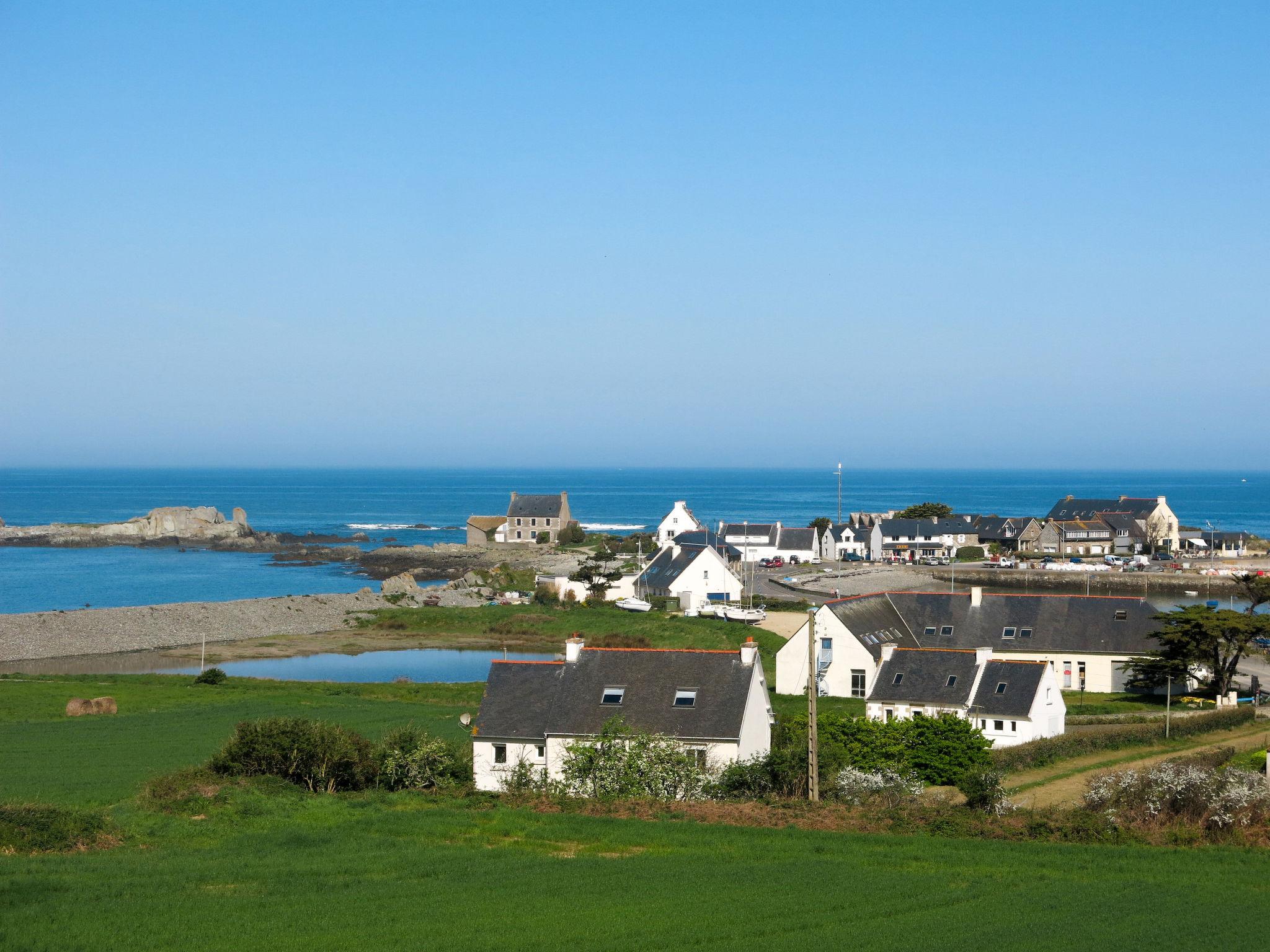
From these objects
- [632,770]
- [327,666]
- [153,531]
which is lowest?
[327,666]

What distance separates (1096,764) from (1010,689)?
3806 mm

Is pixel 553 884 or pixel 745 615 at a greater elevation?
pixel 553 884

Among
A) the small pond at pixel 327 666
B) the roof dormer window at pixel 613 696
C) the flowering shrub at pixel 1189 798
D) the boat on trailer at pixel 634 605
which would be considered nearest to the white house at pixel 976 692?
the roof dormer window at pixel 613 696

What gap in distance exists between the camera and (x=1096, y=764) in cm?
3025

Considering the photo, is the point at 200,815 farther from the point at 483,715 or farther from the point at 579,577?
the point at 579,577

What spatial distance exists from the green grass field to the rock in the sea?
53.5 metres

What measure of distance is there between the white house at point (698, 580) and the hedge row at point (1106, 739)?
34.8m

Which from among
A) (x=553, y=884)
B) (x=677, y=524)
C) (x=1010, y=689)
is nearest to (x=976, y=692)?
(x=1010, y=689)

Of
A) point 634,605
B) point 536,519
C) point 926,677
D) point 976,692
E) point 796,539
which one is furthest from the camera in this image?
point 536,519

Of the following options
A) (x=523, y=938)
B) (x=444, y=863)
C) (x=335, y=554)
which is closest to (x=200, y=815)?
(x=444, y=863)

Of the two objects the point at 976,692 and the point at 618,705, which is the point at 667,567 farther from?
the point at 618,705

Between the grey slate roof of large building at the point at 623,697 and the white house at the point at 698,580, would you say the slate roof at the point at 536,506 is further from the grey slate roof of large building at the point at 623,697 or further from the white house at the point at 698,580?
the grey slate roof of large building at the point at 623,697

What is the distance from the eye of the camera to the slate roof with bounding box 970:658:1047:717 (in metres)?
33.0

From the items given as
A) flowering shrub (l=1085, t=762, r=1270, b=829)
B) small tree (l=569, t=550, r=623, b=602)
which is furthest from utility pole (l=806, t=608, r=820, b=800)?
small tree (l=569, t=550, r=623, b=602)
